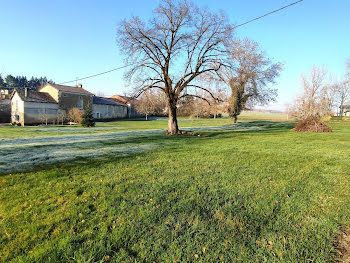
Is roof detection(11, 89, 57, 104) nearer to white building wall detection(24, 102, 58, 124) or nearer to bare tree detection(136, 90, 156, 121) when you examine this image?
white building wall detection(24, 102, 58, 124)

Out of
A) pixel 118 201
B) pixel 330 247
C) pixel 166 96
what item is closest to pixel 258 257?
pixel 330 247

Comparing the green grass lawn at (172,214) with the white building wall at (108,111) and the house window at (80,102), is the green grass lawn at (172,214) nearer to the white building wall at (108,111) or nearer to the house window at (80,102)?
the house window at (80,102)

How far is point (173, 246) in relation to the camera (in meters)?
2.65

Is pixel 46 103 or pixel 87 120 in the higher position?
pixel 46 103

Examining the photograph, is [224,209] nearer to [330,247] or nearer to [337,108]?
[330,247]

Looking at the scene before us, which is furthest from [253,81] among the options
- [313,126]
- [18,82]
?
[18,82]

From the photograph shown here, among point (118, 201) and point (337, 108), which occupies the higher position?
point (337, 108)

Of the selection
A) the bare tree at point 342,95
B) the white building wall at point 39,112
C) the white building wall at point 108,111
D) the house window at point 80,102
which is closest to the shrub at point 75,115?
the white building wall at point 39,112

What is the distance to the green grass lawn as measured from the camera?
2.56 meters

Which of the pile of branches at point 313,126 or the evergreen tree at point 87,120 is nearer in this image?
the pile of branches at point 313,126

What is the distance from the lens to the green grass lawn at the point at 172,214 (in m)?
2.56

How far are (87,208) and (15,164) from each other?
4.62m

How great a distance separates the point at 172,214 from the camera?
3.47m

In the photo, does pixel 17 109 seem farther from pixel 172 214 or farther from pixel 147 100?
pixel 172 214
